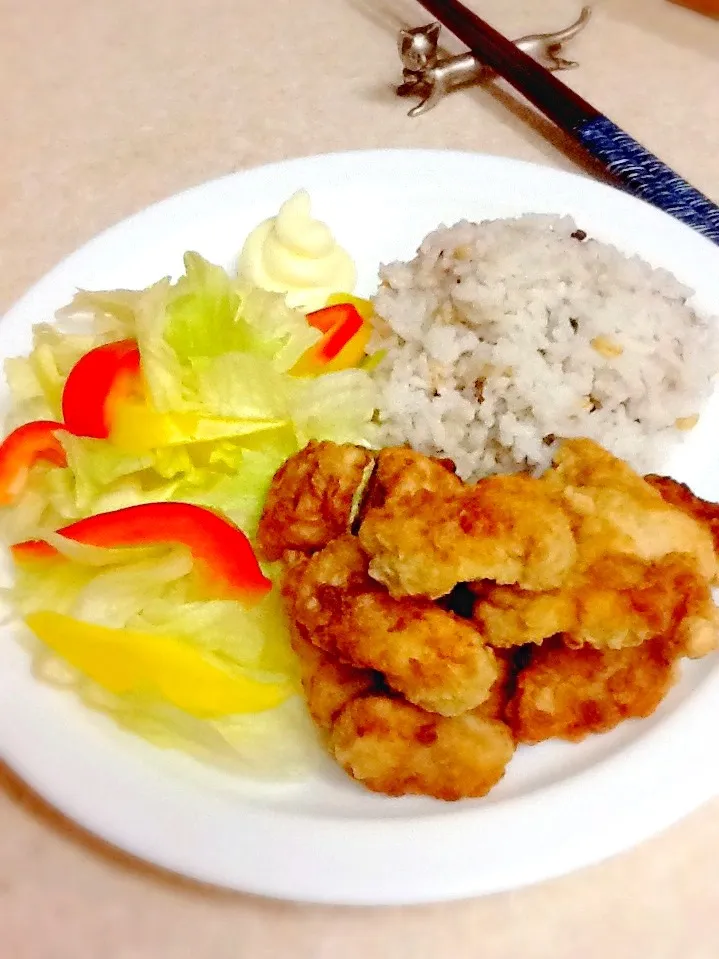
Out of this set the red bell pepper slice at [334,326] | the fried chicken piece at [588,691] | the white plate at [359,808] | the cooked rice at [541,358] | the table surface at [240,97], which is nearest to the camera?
the white plate at [359,808]

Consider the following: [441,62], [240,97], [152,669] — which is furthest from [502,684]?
[240,97]

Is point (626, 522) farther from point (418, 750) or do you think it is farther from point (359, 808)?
point (359, 808)

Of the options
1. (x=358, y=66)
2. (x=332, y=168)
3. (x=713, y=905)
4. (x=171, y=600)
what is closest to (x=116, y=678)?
(x=171, y=600)

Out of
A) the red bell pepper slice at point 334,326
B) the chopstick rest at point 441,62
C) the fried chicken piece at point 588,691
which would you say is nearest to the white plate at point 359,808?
the fried chicken piece at point 588,691

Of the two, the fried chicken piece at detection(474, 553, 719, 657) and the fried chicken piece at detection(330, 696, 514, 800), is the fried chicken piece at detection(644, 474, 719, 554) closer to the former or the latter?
the fried chicken piece at detection(474, 553, 719, 657)

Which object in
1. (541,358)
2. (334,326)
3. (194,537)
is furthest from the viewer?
(334,326)

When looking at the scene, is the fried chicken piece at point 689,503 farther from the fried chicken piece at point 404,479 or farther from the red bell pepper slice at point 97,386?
the red bell pepper slice at point 97,386
